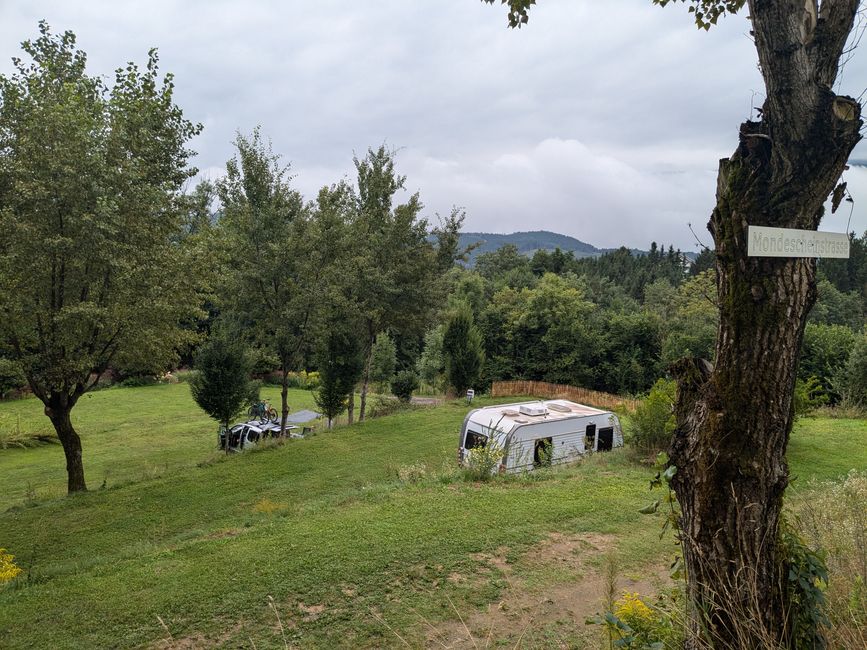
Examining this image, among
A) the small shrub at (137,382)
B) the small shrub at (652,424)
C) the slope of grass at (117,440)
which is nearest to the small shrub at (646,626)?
the small shrub at (652,424)

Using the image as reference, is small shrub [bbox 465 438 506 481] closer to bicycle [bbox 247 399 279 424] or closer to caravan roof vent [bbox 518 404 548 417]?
caravan roof vent [bbox 518 404 548 417]

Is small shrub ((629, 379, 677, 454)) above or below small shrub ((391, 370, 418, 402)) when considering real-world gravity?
above

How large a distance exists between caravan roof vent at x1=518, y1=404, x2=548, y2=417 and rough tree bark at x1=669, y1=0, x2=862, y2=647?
30.3 feet

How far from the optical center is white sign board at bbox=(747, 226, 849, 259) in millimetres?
2229

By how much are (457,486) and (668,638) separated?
6.26 meters

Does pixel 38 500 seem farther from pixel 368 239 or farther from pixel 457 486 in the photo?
pixel 368 239

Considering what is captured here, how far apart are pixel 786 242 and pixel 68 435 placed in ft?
44.1

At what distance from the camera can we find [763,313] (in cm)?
229

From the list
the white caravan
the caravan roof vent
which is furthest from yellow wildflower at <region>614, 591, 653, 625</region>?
the caravan roof vent

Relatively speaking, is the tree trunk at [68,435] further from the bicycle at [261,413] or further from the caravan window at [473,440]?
the bicycle at [261,413]

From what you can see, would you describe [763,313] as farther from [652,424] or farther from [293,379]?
[293,379]

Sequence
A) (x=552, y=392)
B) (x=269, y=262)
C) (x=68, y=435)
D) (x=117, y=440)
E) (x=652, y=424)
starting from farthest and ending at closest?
1. (x=552, y=392)
2. (x=117, y=440)
3. (x=269, y=262)
4. (x=68, y=435)
5. (x=652, y=424)

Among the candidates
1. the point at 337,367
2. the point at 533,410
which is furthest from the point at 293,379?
the point at 533,410

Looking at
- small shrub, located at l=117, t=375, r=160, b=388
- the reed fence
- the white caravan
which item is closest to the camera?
the white caravan
